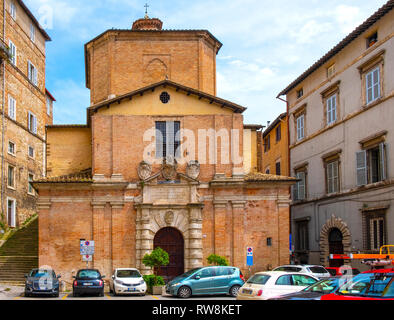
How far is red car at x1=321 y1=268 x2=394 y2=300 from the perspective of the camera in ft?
36.1

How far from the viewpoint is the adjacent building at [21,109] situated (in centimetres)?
4072

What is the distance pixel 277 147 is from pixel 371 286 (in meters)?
32.5

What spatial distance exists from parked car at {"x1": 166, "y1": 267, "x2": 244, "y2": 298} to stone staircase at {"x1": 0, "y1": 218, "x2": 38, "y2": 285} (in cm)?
1174

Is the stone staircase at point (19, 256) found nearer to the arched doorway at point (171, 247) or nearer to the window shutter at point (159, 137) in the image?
the arched doorway at point (171, 247)

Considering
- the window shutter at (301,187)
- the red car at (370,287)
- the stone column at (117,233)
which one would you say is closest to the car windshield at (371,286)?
the red car at (370,287)

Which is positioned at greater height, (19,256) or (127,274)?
(19,256)

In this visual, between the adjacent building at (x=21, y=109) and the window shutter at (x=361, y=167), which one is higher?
the adjacent building at (x=21, y=109)

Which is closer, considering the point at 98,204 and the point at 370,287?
the point at 370,287

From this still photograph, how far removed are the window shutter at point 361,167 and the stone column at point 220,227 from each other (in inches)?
294

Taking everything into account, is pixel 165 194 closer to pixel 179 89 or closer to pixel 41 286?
pixel 179 89

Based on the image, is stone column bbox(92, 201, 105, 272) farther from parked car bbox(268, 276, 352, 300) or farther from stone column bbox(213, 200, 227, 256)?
parked car bbox(268, 276, 352, 300)

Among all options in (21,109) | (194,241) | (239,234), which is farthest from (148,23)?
(239,234)

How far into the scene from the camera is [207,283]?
2409 cm
